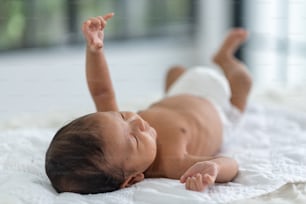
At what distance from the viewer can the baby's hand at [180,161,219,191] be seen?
2.89 feet

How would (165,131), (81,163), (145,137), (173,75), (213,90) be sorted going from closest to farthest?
(81,163) → (145,137) → (165,131) → (213,90) → (173,75)

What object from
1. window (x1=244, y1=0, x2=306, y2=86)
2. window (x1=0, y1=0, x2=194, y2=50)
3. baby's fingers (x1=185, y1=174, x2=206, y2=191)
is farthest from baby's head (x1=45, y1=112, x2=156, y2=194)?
window (x1=0, y1=0, x2=194, y2=50)

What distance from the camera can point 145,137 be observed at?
98 centimetres

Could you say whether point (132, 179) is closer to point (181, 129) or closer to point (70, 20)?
point (181, 129)

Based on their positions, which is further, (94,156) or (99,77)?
(99,77)

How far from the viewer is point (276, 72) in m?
2.80

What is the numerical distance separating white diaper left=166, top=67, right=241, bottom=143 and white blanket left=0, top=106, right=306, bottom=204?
6 cm

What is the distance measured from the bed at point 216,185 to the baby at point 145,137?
2cm

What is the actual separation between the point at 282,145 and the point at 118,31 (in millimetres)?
1839

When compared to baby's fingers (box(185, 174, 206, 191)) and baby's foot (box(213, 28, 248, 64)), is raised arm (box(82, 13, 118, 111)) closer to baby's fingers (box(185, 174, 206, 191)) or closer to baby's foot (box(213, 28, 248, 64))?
baby's fingers (box(185, 174, 206, 191))

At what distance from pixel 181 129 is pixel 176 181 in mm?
212

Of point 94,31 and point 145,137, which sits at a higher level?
point 94,31

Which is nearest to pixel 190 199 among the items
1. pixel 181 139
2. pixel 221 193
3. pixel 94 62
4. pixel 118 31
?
pixel 221 193

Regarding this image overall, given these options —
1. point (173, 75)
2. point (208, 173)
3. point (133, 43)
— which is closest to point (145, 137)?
point (208, 173)
